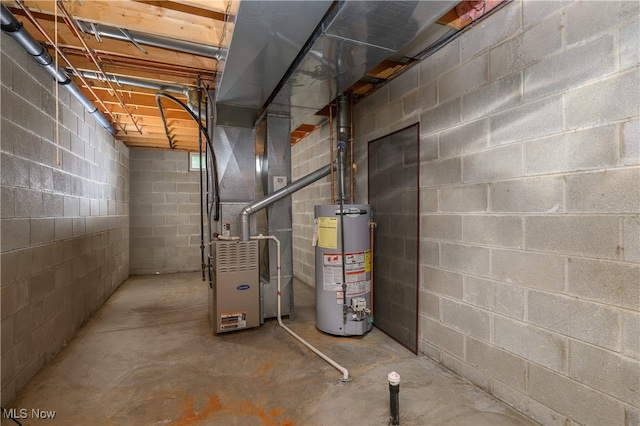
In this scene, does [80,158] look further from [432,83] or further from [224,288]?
[432,83]

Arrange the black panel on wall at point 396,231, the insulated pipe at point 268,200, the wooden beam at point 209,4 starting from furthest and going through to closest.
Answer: the insulated pipe at point 268,200
the black panel on wall at point 396,231
the wooden beam at point 209,4

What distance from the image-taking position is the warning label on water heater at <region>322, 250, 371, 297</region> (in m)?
2.61

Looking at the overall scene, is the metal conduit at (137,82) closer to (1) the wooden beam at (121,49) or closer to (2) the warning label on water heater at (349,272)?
(1) the wooden beam at (121,49)

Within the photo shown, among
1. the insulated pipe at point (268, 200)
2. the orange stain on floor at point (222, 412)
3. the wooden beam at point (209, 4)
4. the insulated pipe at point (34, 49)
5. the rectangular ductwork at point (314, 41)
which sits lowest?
the orange stain on floor at point (222, 412)

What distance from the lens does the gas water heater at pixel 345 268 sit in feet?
8.53

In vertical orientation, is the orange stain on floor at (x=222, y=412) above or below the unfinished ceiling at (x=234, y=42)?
below

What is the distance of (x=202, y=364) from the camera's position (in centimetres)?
225

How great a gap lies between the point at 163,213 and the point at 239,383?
464cm

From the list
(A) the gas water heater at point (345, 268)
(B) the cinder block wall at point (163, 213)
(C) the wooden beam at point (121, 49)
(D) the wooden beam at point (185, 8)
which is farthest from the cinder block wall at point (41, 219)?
(B) the cinder block wall at point (163, 213)

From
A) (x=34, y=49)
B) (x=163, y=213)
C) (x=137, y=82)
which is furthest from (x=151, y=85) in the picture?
(x=163, y=213)

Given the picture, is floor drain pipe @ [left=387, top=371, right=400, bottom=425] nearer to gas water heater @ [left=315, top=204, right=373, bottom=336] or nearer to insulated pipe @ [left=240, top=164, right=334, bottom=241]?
gas water heater @ [left=315, top=204, right=373, bottom=336]

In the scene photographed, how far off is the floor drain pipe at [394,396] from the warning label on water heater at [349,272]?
1.12 m

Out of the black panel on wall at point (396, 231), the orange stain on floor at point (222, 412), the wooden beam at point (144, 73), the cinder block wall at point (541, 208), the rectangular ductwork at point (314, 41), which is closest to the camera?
the cinder block wall at point (541, 208)

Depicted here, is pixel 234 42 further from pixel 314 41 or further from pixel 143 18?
pixel 143 18
